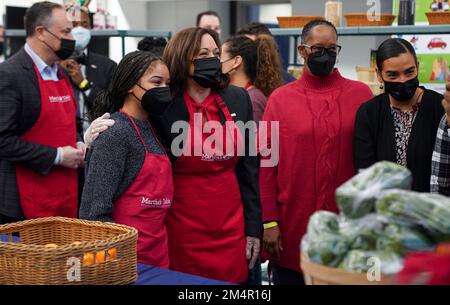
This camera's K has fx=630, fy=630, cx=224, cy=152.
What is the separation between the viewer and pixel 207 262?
2.50m

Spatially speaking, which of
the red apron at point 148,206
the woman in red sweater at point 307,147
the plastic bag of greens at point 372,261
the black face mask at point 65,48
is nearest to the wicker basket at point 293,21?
the black face mask at point 65,48

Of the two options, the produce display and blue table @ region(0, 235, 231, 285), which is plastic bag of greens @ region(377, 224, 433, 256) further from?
blue table @ region(0, 235, 231, 285)

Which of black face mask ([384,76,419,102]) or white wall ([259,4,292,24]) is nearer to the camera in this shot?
black face mask ([384,76,419,102])

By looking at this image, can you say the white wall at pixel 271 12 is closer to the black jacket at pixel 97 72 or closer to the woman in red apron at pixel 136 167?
the black jacket at pixel 97 72

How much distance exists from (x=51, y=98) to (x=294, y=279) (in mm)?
1516

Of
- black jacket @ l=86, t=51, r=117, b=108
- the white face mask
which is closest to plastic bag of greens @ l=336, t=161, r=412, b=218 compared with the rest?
black jacket @ l=86, t=51, r=117, b=108

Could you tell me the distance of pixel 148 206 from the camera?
224 cm

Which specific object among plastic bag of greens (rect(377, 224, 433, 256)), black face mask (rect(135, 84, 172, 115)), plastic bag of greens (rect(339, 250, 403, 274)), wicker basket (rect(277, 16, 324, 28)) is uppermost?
wicker basket (rect(277, 16, 324, 28))

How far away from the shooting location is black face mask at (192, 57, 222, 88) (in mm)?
2471

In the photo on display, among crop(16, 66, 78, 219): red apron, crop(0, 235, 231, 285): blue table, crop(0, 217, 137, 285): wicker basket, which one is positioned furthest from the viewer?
crop(16, 66, 78, 219): red apron

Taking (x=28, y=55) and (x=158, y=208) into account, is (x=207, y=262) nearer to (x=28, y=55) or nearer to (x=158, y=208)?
(x=158, y=208)

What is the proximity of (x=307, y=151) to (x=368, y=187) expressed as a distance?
1200 millimetres

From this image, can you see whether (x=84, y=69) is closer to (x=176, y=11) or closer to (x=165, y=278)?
(x=165, y=278)
